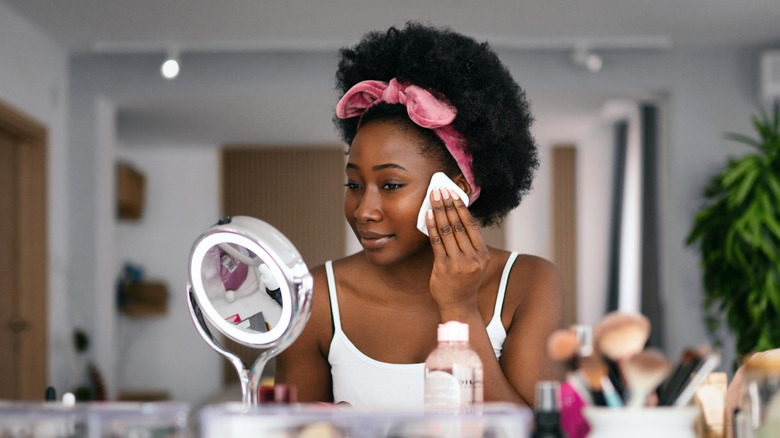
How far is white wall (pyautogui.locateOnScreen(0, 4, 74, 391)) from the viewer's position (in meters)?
3.94

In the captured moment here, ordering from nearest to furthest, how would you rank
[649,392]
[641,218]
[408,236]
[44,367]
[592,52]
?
[649,392], [408,236], [44,367], [592,52], [641,218]

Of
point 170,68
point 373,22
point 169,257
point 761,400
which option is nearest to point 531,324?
point 761,400

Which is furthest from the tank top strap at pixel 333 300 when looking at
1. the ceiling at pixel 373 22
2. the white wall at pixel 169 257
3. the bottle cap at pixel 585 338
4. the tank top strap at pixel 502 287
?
the white wall at pixel 169 257

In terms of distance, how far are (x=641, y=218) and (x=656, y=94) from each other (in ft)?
2.95

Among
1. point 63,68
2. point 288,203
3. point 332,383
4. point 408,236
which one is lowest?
point 332,383

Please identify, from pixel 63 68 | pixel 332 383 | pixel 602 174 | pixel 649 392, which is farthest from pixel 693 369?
pixel 602 174

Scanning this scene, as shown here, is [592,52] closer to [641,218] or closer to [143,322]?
[641,218]

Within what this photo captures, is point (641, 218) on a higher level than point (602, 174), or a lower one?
lower

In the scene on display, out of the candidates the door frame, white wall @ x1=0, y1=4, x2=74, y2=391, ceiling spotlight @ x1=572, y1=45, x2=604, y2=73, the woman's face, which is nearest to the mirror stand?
the woman's face

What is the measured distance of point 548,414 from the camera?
0.64 m

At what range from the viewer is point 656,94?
4574 millimetres

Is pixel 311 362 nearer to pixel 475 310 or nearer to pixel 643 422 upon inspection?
pixel 475 310

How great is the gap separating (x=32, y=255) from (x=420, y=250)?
143 inches

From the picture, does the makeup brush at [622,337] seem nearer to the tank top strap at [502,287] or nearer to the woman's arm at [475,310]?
the woman's arm at [475,310]
